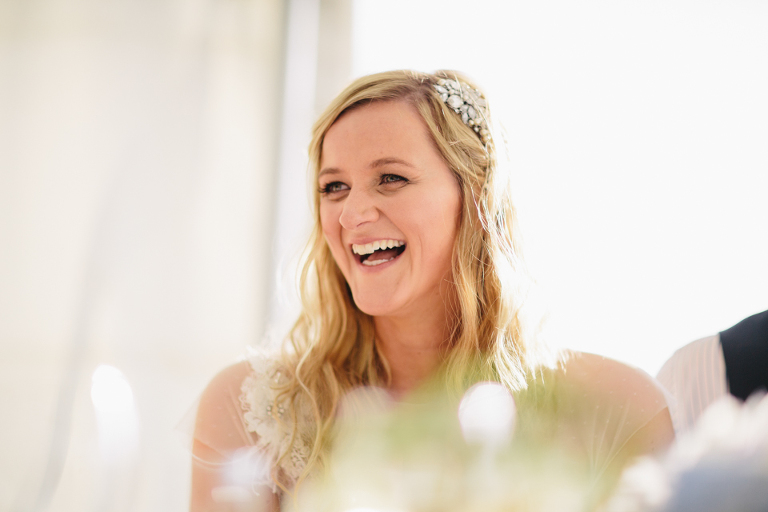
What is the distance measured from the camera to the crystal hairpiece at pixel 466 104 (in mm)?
1109

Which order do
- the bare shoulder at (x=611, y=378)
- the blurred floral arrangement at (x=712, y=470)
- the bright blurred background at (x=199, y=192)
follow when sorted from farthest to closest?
the bright blurred background at (x=199, y=192)
the bare shoulder at (x=611, y=378)
the blurred floral arrangement at (x=712, y=470)

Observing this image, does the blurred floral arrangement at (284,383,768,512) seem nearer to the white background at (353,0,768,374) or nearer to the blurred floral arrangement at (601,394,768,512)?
the blurred floral arrangement at (601,394,768,512)

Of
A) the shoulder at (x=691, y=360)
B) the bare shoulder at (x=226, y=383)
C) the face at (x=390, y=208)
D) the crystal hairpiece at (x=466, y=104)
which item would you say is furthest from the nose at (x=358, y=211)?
the shoulder at (x=691, y=360)

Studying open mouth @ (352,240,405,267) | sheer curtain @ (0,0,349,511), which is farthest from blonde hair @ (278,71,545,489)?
sheer curtain @ (0,0,349,511)

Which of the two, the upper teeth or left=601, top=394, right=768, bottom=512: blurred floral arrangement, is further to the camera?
the upper teeth

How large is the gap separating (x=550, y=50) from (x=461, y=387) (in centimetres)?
83

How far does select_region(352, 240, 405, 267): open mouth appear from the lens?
1.05 meters

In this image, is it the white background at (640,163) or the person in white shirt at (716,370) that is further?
the white background at (640,163)

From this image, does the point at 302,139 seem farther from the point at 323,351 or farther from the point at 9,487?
the point at 9,487

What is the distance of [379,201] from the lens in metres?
1.04

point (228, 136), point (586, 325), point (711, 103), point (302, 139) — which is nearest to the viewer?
point (711, 103)

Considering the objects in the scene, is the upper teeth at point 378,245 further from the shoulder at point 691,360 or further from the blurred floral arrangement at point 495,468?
the shoulder at point 691,360

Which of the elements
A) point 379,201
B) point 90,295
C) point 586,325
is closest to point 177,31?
point 90,295

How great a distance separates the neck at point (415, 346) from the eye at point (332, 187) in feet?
0.94
